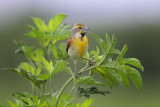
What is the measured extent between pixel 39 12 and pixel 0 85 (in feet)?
13.7

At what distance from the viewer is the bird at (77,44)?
168 cm

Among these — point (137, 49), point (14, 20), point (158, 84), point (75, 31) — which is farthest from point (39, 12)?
point (75, 31)

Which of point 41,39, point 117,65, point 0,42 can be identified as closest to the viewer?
point 117,65

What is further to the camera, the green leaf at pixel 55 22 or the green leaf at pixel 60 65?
the green leaf at pixel 55 22

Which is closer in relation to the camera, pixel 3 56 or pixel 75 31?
pixel 75 31

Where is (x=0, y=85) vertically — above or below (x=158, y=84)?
above

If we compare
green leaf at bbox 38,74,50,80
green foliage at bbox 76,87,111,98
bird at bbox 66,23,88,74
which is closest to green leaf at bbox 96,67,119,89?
green foliage at bbox 76,87,111,98

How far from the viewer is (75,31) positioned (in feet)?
6.21

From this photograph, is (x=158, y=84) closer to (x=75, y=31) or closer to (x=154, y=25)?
(x=154, y=25)

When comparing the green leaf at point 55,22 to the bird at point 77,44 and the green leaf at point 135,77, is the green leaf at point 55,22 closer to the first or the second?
the bird at point 77,44

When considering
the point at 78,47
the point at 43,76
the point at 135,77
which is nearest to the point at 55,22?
the point at 78,47

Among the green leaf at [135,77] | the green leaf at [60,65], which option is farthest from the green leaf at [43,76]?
the green leaf at [135,77]

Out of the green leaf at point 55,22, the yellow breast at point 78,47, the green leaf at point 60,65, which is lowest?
the yellow breast at point 78,47

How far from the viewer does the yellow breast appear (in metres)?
1.66
